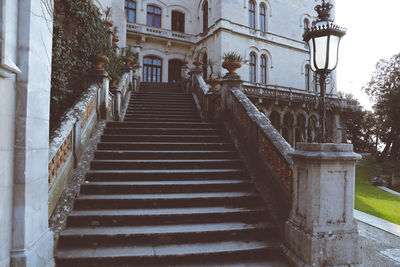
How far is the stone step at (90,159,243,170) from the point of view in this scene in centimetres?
473

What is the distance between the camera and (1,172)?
2.24 meters

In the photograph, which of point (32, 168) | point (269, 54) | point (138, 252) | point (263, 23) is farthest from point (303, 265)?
point (263, 23)

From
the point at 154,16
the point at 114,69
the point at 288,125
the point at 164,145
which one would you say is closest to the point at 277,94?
the point at 288,125

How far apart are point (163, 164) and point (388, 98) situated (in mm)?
27077

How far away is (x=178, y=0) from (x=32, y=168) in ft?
80.6

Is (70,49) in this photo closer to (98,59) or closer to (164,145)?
(98,59)

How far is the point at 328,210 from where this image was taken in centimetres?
305

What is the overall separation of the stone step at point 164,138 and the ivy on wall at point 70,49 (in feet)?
4.03

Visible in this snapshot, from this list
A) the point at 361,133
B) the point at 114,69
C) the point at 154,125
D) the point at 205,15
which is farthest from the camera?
the point at 361,133

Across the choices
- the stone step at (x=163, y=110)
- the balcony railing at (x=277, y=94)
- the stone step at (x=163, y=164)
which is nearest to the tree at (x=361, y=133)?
the balcony railing at (x=277, y=94)

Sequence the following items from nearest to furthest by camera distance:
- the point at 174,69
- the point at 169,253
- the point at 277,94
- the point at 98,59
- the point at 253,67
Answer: the point at 169,253, the point at 98,59, the point at 277,94, the point at 253,67, the point at 174,69

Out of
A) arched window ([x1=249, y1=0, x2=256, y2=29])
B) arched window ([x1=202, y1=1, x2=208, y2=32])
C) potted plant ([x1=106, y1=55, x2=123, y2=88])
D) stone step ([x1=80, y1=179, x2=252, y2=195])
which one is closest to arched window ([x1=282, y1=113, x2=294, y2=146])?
arched window ([x1=249, y1=0, x2=256, y2=29])

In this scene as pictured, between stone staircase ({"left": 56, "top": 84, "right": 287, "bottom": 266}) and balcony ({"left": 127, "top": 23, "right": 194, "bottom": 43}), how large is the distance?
58.4 feet

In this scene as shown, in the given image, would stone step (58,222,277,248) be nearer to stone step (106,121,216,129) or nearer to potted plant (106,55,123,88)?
stone step (106,121,216,129)
